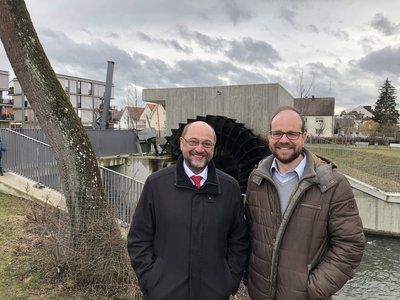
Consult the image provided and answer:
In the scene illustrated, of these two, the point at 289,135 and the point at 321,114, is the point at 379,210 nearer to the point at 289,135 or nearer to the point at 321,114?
the point at 289,135

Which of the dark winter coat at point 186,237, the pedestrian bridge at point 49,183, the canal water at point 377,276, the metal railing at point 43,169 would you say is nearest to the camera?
the dark winter coat at point 186,237

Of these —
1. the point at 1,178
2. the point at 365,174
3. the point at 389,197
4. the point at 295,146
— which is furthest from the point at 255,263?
the point at 365,174

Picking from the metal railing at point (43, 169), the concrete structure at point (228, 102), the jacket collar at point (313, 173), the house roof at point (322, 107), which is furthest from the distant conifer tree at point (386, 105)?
the jacket collar at point (313, 173)

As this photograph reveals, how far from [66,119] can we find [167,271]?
3437mm

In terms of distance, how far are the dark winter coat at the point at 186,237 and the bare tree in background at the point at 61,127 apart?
242 centimetres

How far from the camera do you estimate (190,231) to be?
2.32m

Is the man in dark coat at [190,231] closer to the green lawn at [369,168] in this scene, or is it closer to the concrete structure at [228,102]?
the concrete structure at [228,102]

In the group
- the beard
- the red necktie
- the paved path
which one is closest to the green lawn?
the paved path

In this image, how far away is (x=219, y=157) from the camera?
14.8 m

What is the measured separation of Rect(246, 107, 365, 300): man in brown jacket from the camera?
6.97ft

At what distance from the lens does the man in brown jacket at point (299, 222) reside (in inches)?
83.7

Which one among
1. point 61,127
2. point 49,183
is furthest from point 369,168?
point 61,127

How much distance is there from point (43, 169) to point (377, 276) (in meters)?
9.62

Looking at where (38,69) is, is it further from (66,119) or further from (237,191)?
(237,191)
